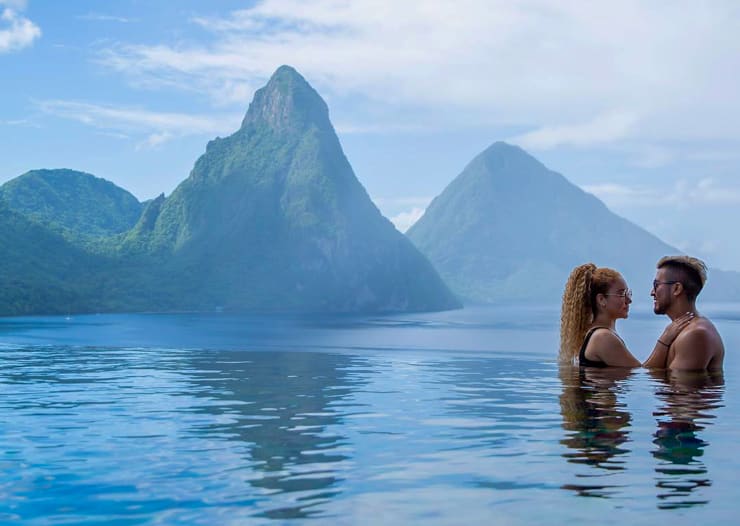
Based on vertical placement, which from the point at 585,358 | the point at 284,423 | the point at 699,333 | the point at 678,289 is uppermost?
the point at 678,289

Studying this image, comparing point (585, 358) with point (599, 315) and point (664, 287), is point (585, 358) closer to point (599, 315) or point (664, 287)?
point (599, 315)

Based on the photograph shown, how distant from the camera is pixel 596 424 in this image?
1356 centimetres

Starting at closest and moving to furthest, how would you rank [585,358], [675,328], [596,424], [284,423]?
[675,328]
[585,358]
[596,424]
[284,423]

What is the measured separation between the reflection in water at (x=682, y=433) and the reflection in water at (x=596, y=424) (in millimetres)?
496

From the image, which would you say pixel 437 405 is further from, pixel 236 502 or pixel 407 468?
pixel 236 502

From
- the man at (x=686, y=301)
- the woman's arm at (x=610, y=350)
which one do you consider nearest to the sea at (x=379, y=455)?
the woman's arm at (x=610, y=350)

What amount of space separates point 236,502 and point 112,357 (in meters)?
41.4

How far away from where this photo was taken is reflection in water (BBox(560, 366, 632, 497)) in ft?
32.2

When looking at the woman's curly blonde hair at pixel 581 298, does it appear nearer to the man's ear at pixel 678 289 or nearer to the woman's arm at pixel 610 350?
the woman's arm at pixel 610 350

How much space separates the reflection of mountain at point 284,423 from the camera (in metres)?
9.50

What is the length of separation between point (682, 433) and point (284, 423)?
23.4ft

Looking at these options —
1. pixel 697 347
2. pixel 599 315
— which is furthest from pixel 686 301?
pixel 599 315

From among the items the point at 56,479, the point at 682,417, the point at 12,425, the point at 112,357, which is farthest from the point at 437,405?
the point at 112,357

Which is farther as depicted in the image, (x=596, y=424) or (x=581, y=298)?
(x=596, y=424)
